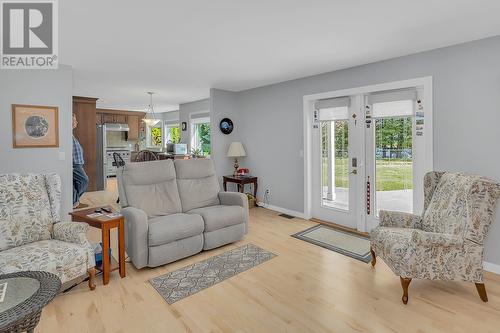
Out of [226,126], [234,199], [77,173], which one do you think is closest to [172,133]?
[226,126]

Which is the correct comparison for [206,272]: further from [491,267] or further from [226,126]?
[226,126]

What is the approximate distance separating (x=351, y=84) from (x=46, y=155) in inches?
169

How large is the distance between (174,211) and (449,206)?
9.57 feet

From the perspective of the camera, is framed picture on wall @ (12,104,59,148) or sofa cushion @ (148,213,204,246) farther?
framed picture on wall @ (12,104,59,148)

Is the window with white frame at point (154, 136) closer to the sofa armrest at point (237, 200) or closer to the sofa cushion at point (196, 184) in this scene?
the sofa cushion at point (196, 184)

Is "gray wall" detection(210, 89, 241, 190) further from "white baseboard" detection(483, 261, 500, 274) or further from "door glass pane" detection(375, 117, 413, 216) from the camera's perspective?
"white baseboard" detection(483, 261, 500, 274)

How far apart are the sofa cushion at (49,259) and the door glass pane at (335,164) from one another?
11.2ft

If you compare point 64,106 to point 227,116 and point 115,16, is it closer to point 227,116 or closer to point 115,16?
point 115,16

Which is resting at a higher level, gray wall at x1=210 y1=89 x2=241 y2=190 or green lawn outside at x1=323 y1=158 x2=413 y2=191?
gray wall at x1=210 y1=89 x2=241 y2=190

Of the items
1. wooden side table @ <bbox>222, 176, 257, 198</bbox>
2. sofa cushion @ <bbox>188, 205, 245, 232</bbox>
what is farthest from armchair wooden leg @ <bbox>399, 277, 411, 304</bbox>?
wooden side table @ <bbox>222, 176, 257, 198</bbox>

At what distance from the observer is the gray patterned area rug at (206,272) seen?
247cm

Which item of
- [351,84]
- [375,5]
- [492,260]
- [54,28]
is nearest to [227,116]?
[351,84]

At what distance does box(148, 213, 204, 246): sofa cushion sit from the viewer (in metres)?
2.81

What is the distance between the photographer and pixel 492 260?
2.83m
